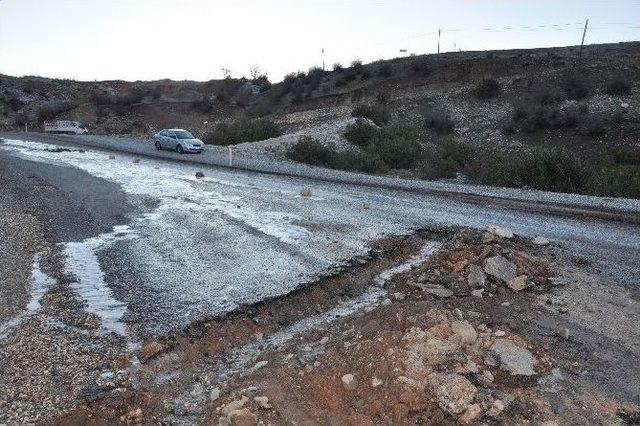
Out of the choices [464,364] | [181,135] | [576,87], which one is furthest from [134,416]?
[576,87]

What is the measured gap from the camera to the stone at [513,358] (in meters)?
4.85

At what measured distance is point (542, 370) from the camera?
4.91 meters

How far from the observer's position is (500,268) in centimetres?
741

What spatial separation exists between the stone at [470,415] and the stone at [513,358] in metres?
0.72

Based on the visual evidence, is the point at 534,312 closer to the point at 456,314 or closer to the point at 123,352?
the point at 456,314

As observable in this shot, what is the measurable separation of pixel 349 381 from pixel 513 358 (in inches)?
61.4

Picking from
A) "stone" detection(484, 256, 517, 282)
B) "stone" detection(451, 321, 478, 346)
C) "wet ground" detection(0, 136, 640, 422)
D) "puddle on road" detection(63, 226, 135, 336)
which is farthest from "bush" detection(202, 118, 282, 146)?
"stone" detection(451, 321, 478, 346)

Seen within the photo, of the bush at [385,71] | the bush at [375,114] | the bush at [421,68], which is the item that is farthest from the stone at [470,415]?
the bush at [385,71]

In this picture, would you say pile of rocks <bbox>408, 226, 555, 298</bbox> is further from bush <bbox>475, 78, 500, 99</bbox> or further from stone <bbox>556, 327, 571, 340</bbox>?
bush <bbox>475, 78, 500, 99</bbox>

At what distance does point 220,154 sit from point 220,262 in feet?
71.2

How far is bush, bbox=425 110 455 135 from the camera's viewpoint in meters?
34.0

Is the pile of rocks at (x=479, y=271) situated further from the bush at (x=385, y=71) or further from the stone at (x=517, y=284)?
the bush at (x=385, y=71)

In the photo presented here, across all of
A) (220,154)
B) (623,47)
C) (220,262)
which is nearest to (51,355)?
(220,262)

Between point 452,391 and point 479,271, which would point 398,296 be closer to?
point 479,271
